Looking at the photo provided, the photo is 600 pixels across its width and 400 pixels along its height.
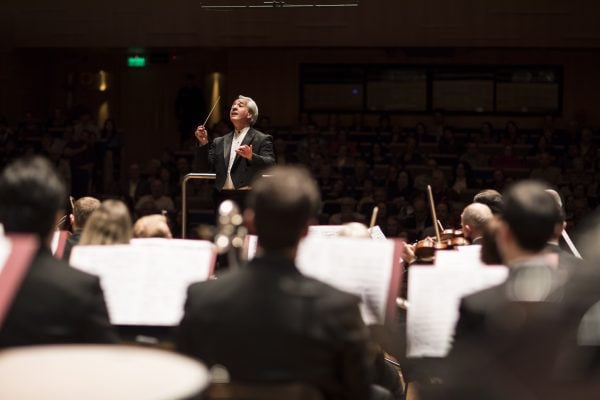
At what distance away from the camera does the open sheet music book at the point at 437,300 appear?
2910mm

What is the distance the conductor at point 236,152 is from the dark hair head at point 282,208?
3.54m

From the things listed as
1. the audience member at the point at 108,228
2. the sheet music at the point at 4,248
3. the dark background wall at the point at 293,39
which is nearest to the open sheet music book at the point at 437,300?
the audience member at the point at 108,228

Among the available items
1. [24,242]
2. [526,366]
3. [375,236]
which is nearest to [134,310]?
[24,242]

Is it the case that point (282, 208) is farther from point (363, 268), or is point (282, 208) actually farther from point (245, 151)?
point (245, 151)

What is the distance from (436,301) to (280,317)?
0.68 meters

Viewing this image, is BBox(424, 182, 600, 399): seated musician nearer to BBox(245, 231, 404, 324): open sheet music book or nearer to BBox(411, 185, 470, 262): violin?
BBox(245, 231, 404, 324): open sheet music book

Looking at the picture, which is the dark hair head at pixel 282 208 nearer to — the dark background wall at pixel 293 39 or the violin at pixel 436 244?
the violin at pixel 436 244

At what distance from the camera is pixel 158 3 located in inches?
488

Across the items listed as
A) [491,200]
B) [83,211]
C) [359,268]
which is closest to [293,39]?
[491,200]

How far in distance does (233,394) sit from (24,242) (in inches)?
26.2

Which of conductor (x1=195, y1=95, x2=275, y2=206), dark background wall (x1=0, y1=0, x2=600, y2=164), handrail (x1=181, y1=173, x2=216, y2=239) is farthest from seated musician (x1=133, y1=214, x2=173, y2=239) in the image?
dark background wall (x1=0, y1=0, x2=600, y2=164)

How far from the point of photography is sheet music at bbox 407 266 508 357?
9.55 feet

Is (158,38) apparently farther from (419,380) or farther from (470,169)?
(419,380)

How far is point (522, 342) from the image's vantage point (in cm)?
247
